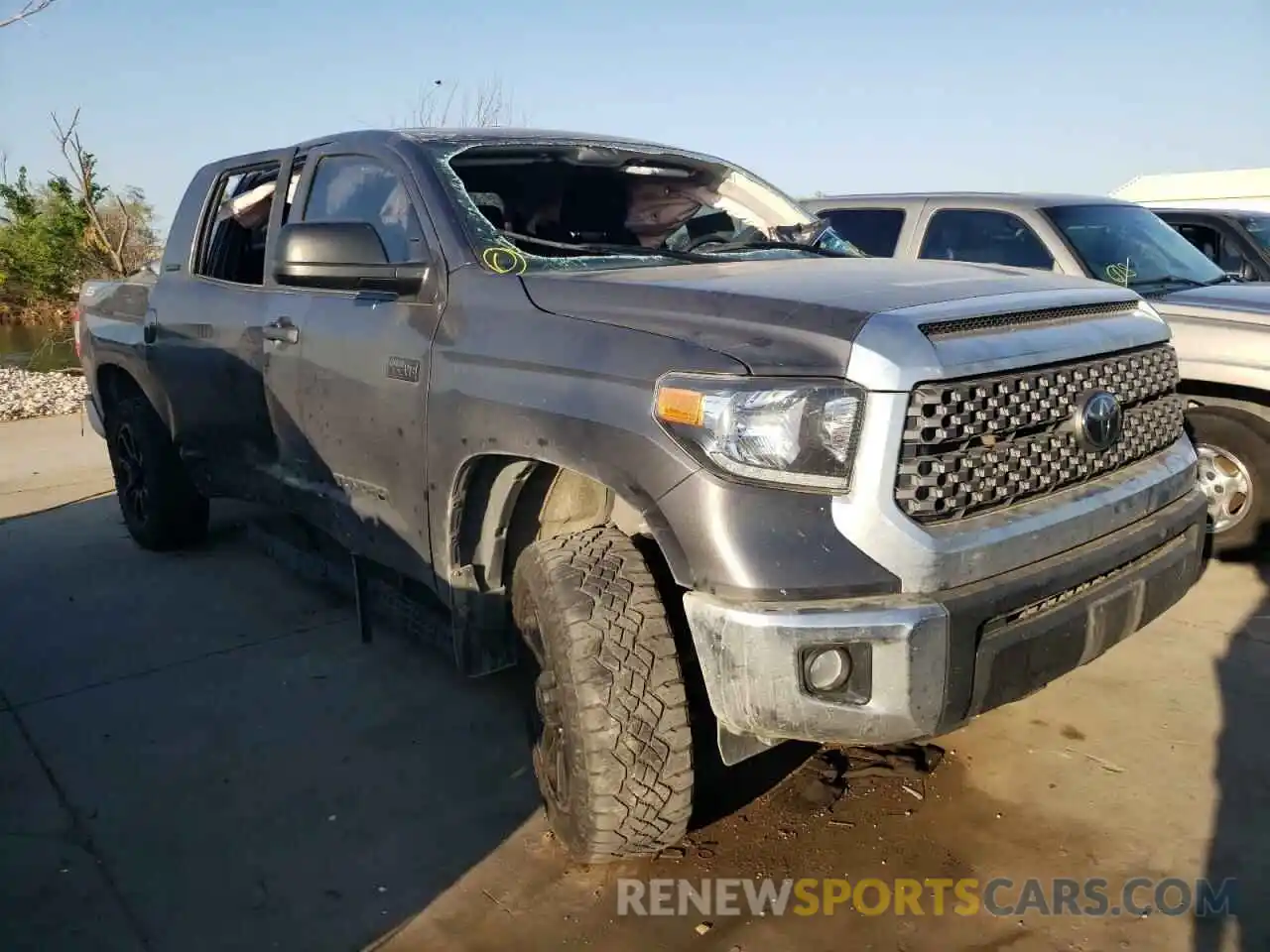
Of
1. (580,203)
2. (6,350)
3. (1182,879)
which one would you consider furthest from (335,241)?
(6,350)

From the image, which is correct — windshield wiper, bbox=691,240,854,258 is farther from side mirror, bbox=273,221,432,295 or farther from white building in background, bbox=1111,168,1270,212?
white building in background, bbox=1111,168,1270,212

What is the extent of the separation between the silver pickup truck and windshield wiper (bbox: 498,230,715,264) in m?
2.09

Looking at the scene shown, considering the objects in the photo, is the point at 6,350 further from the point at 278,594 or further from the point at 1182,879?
the point at 1182,879

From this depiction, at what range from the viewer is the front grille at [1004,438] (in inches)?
87.0

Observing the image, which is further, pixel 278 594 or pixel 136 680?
pixel 278 594

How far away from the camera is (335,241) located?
3.00 metres

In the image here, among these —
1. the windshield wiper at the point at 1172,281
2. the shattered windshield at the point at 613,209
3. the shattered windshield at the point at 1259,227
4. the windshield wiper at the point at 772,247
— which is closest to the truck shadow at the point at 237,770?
the shattered windshield at the point at 613,209

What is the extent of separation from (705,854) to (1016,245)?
4.29 m

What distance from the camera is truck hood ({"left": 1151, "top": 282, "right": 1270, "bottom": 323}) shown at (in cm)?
479

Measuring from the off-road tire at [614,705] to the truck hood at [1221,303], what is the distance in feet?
12.2

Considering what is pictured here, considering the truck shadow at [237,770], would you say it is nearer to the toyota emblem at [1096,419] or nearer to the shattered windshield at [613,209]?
the shattered windshield at [613,209]

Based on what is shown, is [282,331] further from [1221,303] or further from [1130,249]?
[1130,249]

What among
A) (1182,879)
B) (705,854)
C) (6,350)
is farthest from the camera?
(6,350)

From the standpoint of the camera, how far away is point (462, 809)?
301 centimetres
